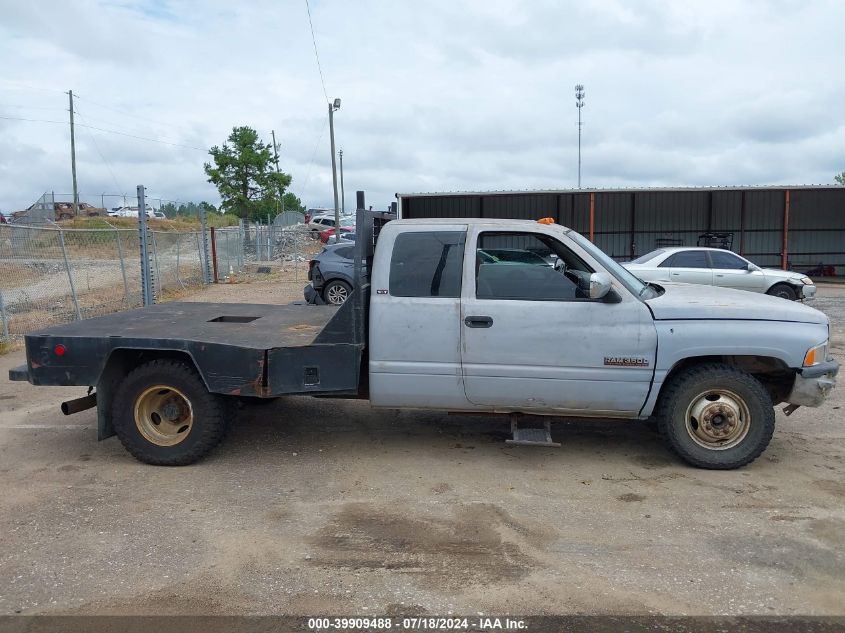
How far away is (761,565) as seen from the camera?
395 cm

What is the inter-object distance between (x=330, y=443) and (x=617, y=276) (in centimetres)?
279

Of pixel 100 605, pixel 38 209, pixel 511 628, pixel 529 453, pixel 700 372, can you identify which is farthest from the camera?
pixel 38 209

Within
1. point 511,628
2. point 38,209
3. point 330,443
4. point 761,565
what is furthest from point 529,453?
point 38,209

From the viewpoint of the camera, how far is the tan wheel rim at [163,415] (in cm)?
551

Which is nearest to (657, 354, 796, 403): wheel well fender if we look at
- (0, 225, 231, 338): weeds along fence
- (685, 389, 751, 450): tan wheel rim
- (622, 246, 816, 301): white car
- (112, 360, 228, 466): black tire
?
(685, 389, 751, 450): tan wheel rim

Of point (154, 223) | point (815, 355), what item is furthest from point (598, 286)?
point (154, 223)

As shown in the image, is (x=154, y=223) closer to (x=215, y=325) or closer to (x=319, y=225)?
(x=319, y=225)

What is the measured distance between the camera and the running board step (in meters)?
5.41

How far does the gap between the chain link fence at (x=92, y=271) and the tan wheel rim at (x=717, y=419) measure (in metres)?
10.5

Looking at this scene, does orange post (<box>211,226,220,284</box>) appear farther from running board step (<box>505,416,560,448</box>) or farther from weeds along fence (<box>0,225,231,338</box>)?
running board step (<box>505,416,560,448</box>)

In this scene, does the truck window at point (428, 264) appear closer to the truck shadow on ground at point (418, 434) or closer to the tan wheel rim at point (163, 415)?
the truck shadow on ground at point (418, 434)

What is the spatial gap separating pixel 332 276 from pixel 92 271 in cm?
578

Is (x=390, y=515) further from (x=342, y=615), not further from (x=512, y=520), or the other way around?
(x=342, y=615)

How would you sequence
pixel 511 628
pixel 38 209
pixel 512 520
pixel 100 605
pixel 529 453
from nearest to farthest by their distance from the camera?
pixel 511 628
pixel 100 605
pixel 512 520
pixel 529 453
pixel 38 209
